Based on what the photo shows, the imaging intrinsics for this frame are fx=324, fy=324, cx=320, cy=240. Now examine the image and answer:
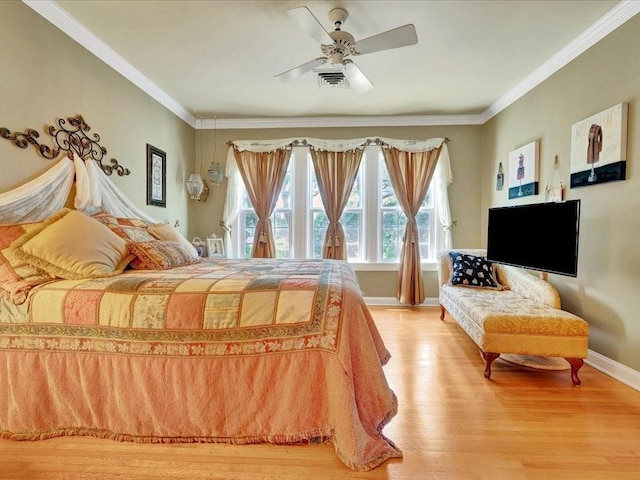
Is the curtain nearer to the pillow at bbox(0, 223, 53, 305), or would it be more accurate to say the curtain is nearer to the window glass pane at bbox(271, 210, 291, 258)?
the window glass pane at bbox(271, 210, 291, 258)

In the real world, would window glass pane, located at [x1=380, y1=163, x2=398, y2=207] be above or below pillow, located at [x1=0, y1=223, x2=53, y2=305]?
above

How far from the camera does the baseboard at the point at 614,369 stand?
2232mm

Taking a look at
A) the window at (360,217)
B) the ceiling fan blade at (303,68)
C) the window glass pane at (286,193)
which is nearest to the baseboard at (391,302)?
the window at (360,217)

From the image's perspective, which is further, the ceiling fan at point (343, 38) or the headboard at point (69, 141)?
the headboard at point (69, 141)

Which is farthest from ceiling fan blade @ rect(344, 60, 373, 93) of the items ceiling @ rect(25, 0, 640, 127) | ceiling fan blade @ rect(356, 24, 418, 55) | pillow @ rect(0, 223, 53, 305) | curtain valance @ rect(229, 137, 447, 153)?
pillow @ rect(0, 223, 53, 305)

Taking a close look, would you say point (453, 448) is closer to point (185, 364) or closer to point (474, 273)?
point (185, 364)

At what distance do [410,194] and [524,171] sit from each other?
1.34m

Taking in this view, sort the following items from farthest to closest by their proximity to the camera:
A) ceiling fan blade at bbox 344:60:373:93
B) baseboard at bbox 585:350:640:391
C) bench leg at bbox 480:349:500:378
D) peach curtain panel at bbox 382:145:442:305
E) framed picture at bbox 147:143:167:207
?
1. peach curtain panel at bbox 382:145:442:305
2. framed picture at bbox 147:143:167:207
3. ceiling fan blade at bbox 344:60:373:93
4. bench leg at bbox 480:349:500:378
5. baseboard at bbox 585:350:640:391

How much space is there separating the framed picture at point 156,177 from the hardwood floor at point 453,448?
8.18 ft

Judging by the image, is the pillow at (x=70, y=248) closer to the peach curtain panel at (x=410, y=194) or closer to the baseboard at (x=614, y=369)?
the peach curtain panel at (x=410, y=194)

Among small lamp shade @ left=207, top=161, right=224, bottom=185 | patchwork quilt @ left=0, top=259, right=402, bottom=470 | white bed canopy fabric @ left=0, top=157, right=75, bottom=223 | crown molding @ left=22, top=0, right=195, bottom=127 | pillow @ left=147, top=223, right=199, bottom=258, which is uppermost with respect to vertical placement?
crown molding @ left=22, top=0, right=195, bottom=127

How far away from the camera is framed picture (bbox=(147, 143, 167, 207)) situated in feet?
11.5

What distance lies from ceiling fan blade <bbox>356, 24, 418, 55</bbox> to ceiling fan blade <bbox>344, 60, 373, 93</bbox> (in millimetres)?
182

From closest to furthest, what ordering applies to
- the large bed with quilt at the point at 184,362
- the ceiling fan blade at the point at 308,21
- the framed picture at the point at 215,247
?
the large bed with quilt at the point at 184,362
the ceiling fan blade at the point at 308,21
the framed picture at the point at 215,247
